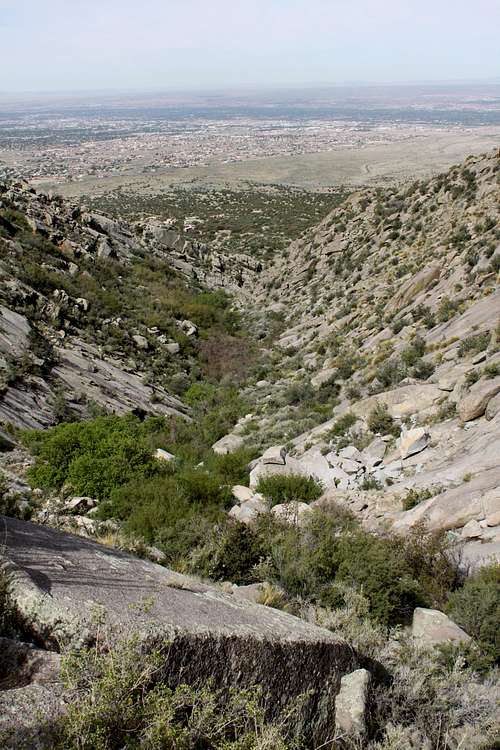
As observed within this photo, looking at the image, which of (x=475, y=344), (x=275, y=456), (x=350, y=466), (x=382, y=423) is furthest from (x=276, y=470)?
(x=475, y=344)

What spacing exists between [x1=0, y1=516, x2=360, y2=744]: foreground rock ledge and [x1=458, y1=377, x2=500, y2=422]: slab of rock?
307 inches

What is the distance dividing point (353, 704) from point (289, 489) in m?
7.12

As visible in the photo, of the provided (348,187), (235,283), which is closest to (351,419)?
(235,283)

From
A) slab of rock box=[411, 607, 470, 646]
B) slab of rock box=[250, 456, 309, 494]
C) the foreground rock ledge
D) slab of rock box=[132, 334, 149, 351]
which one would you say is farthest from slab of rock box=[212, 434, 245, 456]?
the foreground rock ledge

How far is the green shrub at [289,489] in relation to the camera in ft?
38.3

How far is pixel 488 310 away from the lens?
16.8m

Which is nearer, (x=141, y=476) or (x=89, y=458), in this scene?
(x=141, y=476)

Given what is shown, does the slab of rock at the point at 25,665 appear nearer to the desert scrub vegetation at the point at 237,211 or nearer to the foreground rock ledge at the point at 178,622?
the foreground rock ledge at the point at 178,622

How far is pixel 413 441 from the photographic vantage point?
1211 cm

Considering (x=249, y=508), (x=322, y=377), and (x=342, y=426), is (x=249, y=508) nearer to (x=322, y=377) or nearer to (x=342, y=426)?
(x=342, y=426)

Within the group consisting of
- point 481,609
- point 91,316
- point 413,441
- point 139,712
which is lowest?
point 413,441

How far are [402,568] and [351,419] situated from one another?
7.33 m

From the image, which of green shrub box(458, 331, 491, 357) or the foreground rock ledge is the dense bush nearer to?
the foreground rock ledge

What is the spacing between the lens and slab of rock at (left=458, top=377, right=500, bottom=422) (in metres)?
11.7
